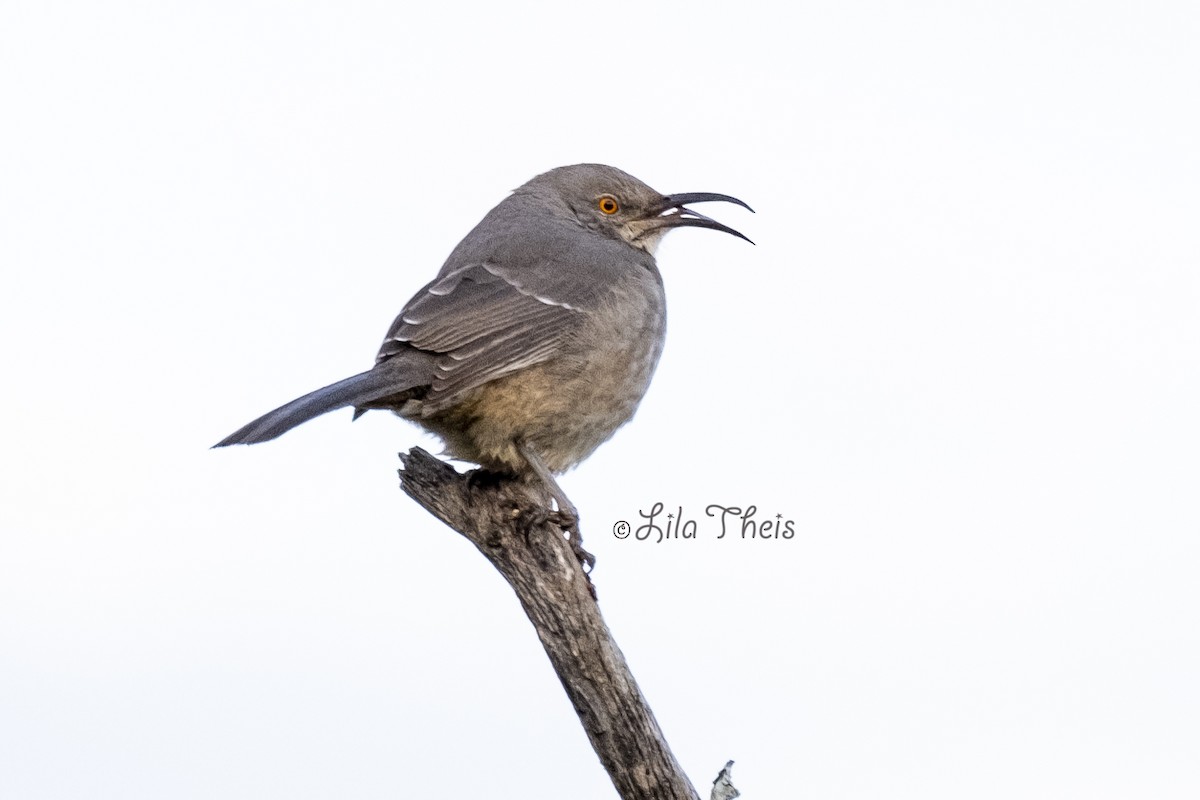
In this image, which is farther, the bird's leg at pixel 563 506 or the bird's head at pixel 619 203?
the bird's head at pixel 619 203

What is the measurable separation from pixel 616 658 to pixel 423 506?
1245 millimetres

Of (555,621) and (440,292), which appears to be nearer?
(555,621)

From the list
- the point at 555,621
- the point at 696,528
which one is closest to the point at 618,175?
the point at 696,528

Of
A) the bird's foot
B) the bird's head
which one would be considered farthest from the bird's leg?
the bird's head

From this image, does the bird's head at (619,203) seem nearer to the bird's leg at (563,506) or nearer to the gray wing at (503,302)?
the gray wing at (503,302)

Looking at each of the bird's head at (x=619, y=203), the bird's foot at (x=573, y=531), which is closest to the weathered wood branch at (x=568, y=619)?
the bird's foot at (x=573, y=531)

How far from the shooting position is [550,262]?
6555mm

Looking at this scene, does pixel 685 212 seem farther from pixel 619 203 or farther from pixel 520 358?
pixel 520 358

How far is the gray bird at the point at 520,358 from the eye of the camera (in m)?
5.83

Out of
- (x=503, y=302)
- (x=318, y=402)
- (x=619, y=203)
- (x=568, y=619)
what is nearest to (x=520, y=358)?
(x=503, y=302)

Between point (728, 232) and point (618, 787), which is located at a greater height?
point (728, 232)

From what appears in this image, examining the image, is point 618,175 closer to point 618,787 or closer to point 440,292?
Result: point 440,292

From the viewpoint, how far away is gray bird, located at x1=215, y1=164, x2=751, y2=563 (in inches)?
229

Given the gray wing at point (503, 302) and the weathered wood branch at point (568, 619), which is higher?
the gray wing at point (503, 302)
